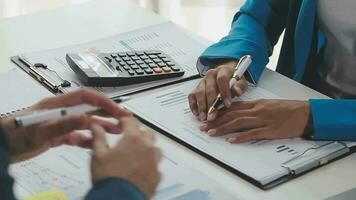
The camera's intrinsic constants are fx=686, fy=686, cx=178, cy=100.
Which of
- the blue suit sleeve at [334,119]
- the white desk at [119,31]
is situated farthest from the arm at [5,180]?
the blue suit sleeve at [334,119]

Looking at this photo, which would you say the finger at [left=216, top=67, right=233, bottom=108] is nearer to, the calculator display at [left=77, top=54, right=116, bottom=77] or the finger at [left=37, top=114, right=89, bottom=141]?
the calculator display at [left=77, top=54, right=116, bottom=77]

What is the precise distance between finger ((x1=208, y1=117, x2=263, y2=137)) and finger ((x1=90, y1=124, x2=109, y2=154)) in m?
0.29

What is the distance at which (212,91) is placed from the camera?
4.26 feet

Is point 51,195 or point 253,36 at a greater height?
point 253,36

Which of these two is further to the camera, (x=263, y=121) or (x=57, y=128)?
(x=263, y=121)

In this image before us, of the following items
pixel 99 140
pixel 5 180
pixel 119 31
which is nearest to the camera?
pixel 5 180

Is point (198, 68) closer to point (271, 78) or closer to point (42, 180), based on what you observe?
point (271, 78)

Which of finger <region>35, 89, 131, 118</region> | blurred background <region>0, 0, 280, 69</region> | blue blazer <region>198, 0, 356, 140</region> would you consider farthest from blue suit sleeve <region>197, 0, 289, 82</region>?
blurred background <region>0, 0, 280, 69</region>

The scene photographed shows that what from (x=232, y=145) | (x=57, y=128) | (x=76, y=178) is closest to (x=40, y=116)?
(x=57, y=128)

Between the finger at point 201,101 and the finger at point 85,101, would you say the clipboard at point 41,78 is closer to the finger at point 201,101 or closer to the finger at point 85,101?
the finger at point 201,101

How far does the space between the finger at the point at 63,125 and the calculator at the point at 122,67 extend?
0.36 meters

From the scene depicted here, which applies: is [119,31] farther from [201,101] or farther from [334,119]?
[334,119]

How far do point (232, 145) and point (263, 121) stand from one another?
86 millimetres

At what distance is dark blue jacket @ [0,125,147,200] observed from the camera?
33.1 inches
